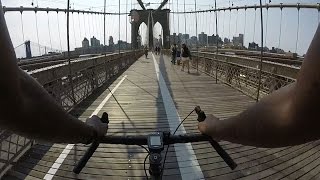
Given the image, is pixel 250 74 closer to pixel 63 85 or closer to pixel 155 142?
pixel 63 85

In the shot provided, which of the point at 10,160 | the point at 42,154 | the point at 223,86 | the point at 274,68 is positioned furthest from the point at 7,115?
the point at 223,86

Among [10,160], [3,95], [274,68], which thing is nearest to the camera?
[3,95]

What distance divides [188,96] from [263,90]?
2312mm

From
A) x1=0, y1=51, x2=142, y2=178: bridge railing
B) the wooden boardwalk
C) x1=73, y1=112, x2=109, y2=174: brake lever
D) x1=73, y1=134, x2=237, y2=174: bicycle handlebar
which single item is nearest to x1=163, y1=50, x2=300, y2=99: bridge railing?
the wooden boardwalk

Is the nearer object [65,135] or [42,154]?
[65,135]

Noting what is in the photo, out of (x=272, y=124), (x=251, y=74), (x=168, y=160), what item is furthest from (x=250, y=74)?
(x=272, y=124)

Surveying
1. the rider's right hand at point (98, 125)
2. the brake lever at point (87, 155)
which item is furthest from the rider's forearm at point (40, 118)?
the brake lever at point (87, 155)

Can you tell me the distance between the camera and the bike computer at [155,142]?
2080 mm

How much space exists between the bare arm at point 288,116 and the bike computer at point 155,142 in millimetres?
593

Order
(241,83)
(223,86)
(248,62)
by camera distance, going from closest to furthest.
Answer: (248,62) < (241,83) < (223,86)

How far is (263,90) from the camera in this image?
11391 millimetres

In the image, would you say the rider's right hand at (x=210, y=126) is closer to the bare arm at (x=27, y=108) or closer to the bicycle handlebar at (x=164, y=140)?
the bicycle handlebar at (x=164, y=140)

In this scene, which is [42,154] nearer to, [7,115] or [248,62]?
[7,115]

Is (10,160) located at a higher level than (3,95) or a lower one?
lower
